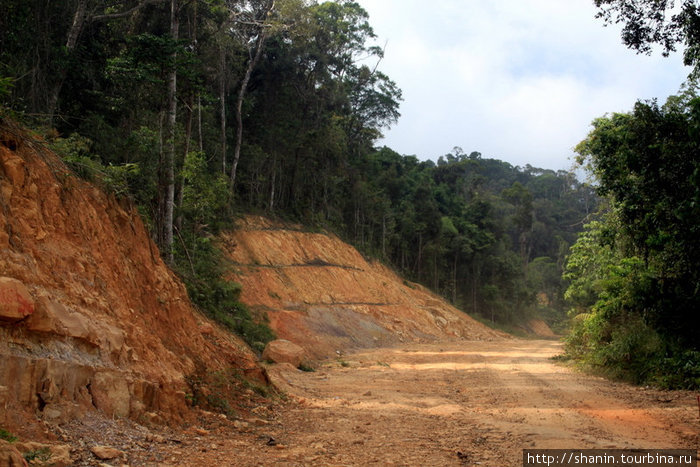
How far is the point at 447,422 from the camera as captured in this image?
8.09 m

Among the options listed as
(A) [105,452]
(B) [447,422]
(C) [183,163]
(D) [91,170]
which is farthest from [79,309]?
(C) [183,163]

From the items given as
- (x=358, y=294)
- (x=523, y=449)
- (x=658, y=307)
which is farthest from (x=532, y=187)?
(x=523, y=449)

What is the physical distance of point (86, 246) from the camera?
7.29m

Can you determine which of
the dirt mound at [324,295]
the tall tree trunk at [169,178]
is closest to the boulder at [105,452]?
the tall tree trunk at [169,178]

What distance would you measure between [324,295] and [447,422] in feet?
69.1

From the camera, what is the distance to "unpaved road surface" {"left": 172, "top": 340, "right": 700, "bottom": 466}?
606 centimetres

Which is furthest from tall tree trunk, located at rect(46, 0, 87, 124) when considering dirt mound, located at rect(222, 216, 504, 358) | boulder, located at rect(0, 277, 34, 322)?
dirt mound, located at rect(222, 216, 504, 358)

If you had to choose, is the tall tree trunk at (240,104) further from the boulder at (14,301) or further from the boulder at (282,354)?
the boulder at (14,301)

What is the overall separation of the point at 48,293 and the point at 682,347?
39.8 ft

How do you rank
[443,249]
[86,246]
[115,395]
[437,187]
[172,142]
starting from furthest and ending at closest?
[437,187], [443,249], [172,142], [86,246], [115,395]

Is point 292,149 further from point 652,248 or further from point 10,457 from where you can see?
point 10,457

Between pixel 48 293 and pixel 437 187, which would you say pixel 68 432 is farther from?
pixel 437 187

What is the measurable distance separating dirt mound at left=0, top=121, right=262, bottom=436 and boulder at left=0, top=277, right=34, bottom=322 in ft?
0.04

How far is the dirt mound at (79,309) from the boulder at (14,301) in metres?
0.01
